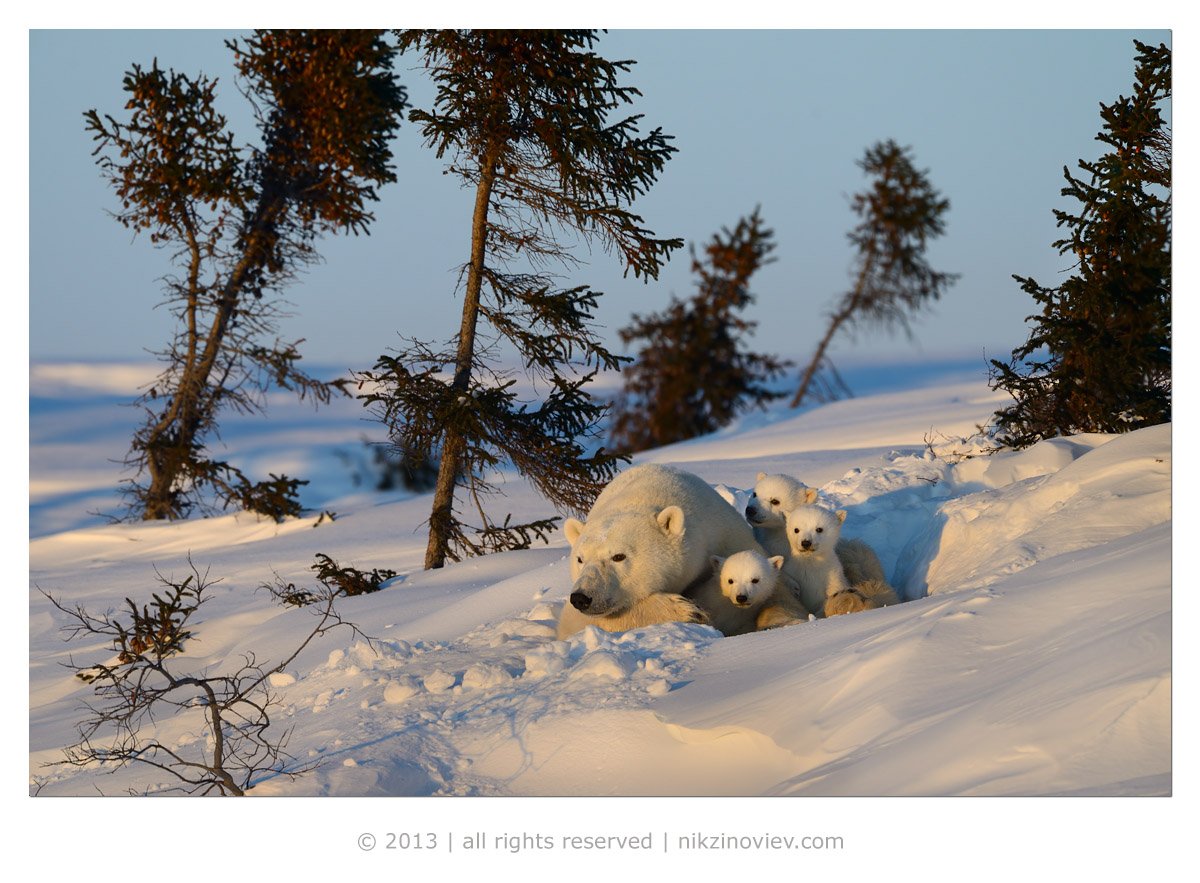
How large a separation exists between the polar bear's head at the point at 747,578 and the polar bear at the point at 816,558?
0.40 meters

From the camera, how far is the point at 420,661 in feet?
21.0

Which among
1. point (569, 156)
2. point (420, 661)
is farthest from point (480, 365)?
point (420, 661)

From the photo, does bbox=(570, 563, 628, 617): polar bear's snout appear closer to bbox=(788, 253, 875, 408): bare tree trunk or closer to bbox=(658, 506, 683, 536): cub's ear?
bbox=(658, 506, 683, 536): cub's ear

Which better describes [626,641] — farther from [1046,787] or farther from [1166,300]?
[1166,300]

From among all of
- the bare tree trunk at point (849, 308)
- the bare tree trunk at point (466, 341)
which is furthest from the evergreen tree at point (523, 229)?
the bare tree trunk at point (849, 308)

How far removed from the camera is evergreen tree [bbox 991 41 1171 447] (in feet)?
27.2

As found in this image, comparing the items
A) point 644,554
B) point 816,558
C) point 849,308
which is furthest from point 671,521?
point 849,308

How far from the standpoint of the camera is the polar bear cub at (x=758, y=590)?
637 cm

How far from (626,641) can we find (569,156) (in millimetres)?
4353

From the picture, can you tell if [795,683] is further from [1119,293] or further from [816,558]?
[1119,293]

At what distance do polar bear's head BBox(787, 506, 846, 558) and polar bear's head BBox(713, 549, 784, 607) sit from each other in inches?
14.6

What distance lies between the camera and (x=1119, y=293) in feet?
28.3

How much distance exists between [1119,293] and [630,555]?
4505 mm
